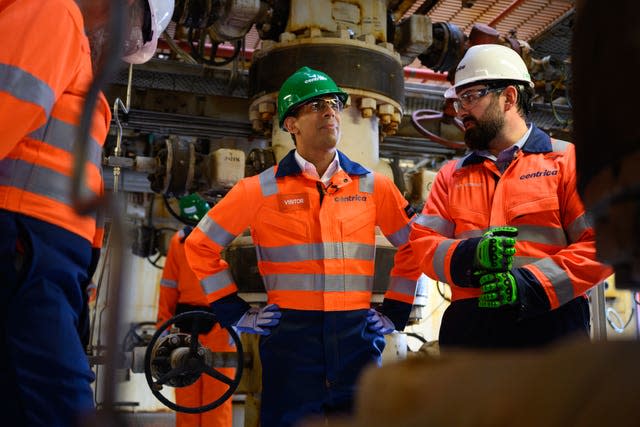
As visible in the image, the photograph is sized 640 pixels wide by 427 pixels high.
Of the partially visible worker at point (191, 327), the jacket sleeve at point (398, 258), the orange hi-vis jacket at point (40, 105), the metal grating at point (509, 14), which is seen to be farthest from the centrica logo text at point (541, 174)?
the metal grating at point (509, 14)

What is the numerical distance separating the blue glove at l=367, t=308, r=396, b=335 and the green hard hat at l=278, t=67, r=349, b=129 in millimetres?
1007

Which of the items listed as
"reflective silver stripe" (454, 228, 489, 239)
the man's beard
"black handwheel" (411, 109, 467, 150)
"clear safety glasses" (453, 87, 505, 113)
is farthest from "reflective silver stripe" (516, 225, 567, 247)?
"black handwheel" (411, 109, 467, 150)

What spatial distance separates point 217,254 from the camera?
123 inches

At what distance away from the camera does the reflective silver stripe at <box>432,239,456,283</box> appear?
2396mm

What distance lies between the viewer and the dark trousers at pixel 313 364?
8.79 ft

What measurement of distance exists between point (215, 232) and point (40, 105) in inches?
64.1

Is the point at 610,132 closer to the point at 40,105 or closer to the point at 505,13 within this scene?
the point at 40,105

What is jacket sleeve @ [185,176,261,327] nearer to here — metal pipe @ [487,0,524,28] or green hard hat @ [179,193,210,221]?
metal pipe @ [487,0,524,28]

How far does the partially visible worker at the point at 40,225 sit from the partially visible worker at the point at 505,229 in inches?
49.8

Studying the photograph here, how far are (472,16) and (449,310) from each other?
144 inches

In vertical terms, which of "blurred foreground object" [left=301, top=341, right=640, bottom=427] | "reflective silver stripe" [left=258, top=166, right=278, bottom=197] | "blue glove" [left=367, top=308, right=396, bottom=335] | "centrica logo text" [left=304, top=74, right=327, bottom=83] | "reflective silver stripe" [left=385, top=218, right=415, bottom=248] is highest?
"centrica logo text" [left=304, top=74, right=327, bottom=83]

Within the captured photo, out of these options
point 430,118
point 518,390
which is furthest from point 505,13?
point 518,390

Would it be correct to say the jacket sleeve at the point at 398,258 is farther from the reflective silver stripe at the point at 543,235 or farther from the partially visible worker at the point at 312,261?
the reflective silver stripe at the point at 543,235

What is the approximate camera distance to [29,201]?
1.53m
